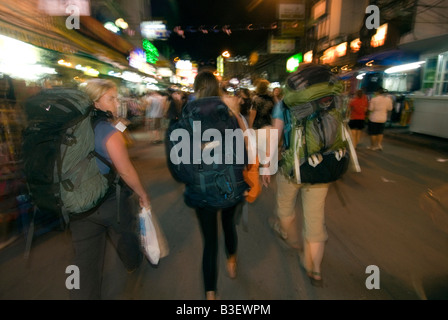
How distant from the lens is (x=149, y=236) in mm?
2357

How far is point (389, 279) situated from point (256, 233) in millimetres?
1577

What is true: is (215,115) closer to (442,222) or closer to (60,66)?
(442,222)

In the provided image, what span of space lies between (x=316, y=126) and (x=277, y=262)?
1658 mm

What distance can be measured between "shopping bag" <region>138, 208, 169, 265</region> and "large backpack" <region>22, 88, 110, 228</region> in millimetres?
541

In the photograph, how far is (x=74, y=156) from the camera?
5.78 ft

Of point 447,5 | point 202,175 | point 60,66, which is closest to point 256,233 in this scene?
point 202,175

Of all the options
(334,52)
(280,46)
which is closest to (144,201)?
(334,52)

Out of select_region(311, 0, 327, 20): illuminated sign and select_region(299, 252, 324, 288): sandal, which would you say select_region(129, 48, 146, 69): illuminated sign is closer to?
select_region(311, 0, 327, 20): illuminated sign

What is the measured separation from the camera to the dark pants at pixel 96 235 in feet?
6.48

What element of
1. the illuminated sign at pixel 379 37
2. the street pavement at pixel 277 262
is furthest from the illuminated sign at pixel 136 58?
the illuminated sign at pixel 379 37

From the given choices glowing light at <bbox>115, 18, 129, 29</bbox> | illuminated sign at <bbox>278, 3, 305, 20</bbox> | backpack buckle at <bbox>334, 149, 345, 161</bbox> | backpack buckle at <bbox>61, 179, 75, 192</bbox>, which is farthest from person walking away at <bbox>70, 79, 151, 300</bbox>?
illuminated sign at <bbox>278, 3, 305, 20</bbox>

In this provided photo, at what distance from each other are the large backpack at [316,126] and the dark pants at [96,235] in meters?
1.59

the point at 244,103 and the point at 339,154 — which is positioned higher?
the point at 244,103

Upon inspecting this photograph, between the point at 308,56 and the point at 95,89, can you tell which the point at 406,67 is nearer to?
the point at 308,56
